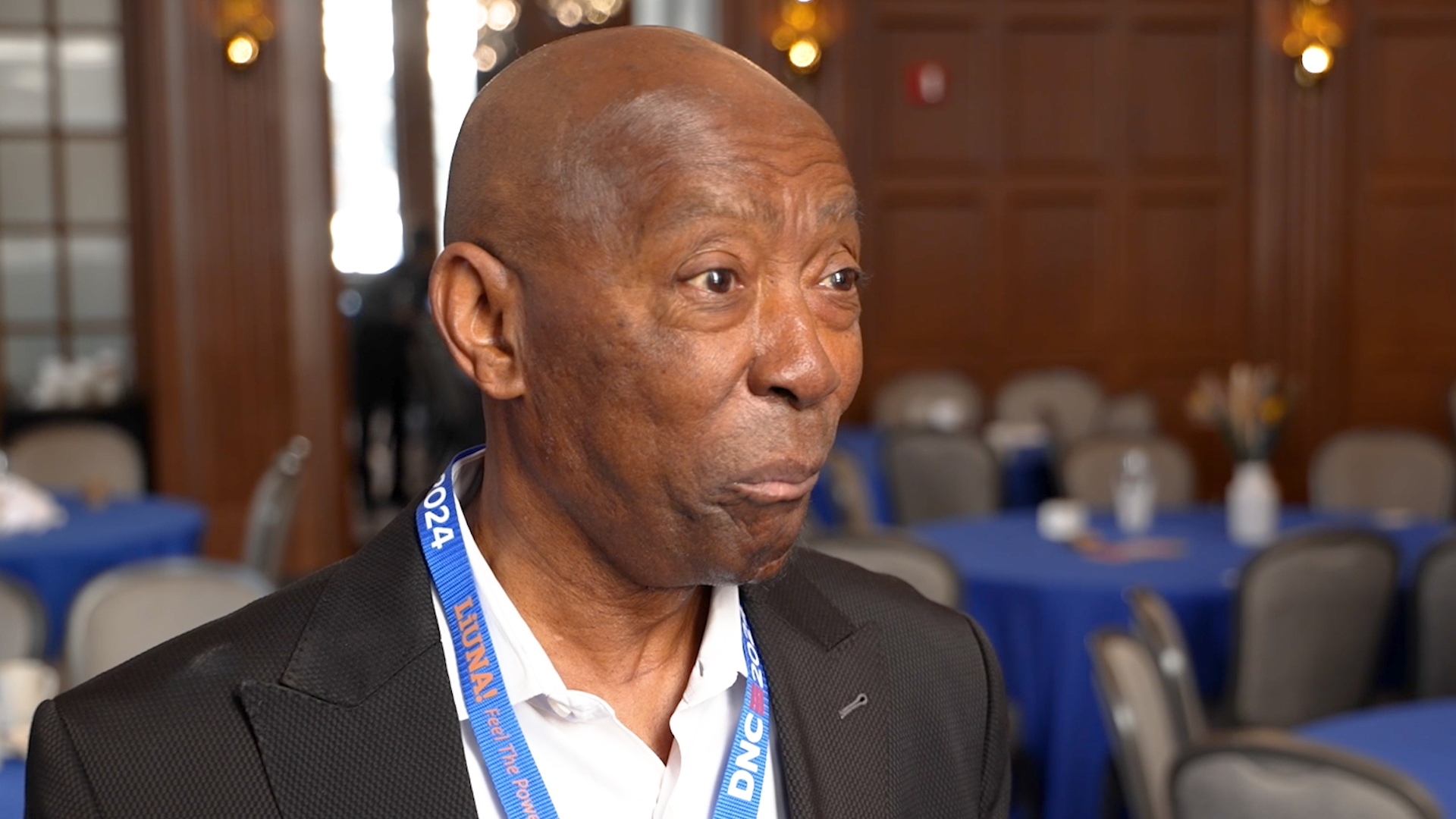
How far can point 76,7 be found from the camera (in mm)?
7355

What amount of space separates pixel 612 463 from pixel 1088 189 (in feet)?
26.5

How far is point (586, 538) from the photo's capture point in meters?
1.00

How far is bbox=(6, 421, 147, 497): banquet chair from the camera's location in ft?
20.3

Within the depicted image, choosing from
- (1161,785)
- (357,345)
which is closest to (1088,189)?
(357,345)

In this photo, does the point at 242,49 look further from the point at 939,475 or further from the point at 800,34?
the point at 939,475

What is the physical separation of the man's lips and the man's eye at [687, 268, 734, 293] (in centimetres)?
11

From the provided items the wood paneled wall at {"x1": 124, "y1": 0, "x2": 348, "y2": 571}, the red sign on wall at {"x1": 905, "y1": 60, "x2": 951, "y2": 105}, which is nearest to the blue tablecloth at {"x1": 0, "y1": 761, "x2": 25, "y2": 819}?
the wood paneled wall at {"x1": 124, "y1": 0, "x2": 348, "y2": 571}

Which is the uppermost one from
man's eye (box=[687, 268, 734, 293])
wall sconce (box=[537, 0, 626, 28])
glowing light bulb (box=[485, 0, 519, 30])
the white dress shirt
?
glowing light bulb (box=[485, 0, 519, 30])

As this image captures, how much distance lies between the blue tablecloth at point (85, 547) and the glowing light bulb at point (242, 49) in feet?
8.76

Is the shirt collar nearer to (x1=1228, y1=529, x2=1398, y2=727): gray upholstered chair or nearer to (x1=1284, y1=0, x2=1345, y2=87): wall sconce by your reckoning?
(x1=1228, y1=529, x2=1398, y2=727): gray upholstered chair

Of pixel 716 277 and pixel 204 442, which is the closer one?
pixel 716 277

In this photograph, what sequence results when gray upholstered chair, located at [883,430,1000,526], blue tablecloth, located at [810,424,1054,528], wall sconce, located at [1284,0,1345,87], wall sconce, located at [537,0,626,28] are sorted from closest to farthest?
gray upholstered chair, located at [883,430,1000,526]
blue tablecloth, located at [810,424,1054,528]
wall sconce, located at [1284,0,1345,87]
wall sconce, located at [537,0,626,28]

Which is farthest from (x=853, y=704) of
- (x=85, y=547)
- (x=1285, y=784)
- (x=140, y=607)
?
(x=85, y=547)

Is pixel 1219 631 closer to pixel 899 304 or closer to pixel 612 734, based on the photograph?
pixel 612 734
